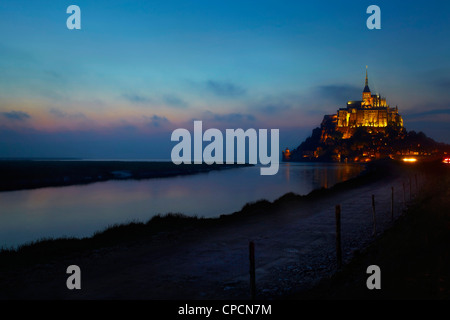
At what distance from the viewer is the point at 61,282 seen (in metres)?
9.89

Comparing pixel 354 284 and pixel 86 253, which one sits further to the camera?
pixel 86 253

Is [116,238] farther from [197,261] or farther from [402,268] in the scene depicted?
[402,268]

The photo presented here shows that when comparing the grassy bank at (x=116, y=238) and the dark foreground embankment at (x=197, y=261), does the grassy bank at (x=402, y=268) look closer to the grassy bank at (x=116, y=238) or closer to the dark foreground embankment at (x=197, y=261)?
the dark foreground embankment at (x=197, y=261)

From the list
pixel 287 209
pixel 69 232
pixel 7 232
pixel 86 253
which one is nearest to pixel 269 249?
→ pixel 86 253

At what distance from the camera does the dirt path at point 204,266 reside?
29.3 ft

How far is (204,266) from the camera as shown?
1123cm

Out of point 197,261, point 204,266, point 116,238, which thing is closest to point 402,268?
point 204,266

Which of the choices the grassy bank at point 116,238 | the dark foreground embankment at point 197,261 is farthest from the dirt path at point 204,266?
the grassy bank at point 116,238

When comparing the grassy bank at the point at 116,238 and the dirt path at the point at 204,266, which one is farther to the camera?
the grassy bank at the point at 116,238

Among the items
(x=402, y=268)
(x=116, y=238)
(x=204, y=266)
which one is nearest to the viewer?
(x=402, y=268)

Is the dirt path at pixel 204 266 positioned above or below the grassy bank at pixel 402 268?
below

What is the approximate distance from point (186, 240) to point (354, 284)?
29.2 feet
